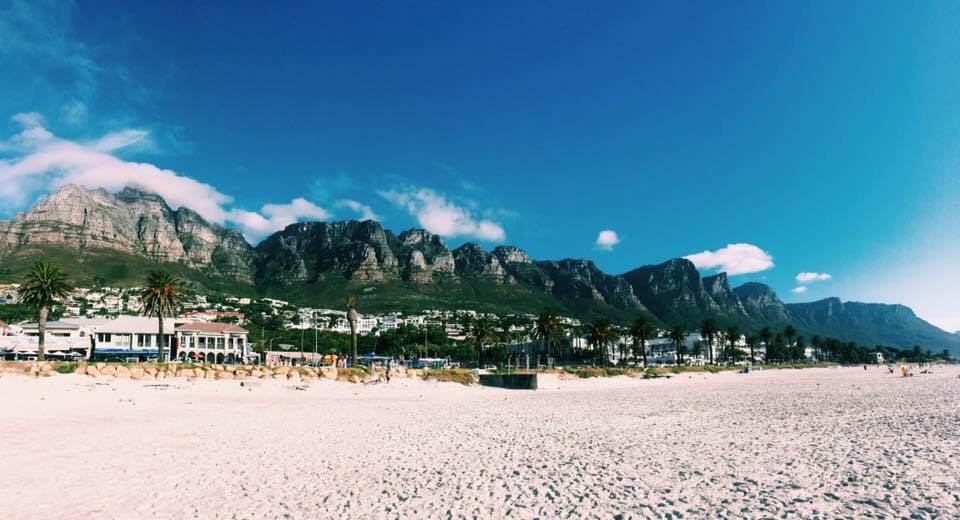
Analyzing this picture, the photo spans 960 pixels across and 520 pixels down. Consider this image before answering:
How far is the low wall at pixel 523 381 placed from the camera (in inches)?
2000

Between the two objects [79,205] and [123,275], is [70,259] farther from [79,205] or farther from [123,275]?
[79,205]

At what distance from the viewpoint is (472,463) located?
1273cm

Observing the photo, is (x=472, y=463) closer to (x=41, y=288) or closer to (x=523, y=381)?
(x=523, y=381)

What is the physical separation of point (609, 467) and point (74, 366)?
122 ft

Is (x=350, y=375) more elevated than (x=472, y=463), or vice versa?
(x=472, y=463)

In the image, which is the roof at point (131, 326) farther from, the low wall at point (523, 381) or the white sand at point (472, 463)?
the white sand at point (472, 463)

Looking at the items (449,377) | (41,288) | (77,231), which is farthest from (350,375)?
(77,231)

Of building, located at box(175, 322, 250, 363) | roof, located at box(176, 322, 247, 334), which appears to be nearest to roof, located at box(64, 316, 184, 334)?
roof, located at box(176, 322, 247, 334)

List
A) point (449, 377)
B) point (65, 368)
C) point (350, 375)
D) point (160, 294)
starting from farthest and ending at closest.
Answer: point (160, 294), point (449, 377), point (350, 375), point (65, 368)

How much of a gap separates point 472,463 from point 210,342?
272 ft

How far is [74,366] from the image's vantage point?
3441cm

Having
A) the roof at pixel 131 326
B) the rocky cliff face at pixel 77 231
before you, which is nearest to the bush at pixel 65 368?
the roof at pixel 131 326

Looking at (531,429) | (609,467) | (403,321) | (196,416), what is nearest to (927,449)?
(609,467)

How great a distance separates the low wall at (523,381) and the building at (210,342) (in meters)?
46.6
